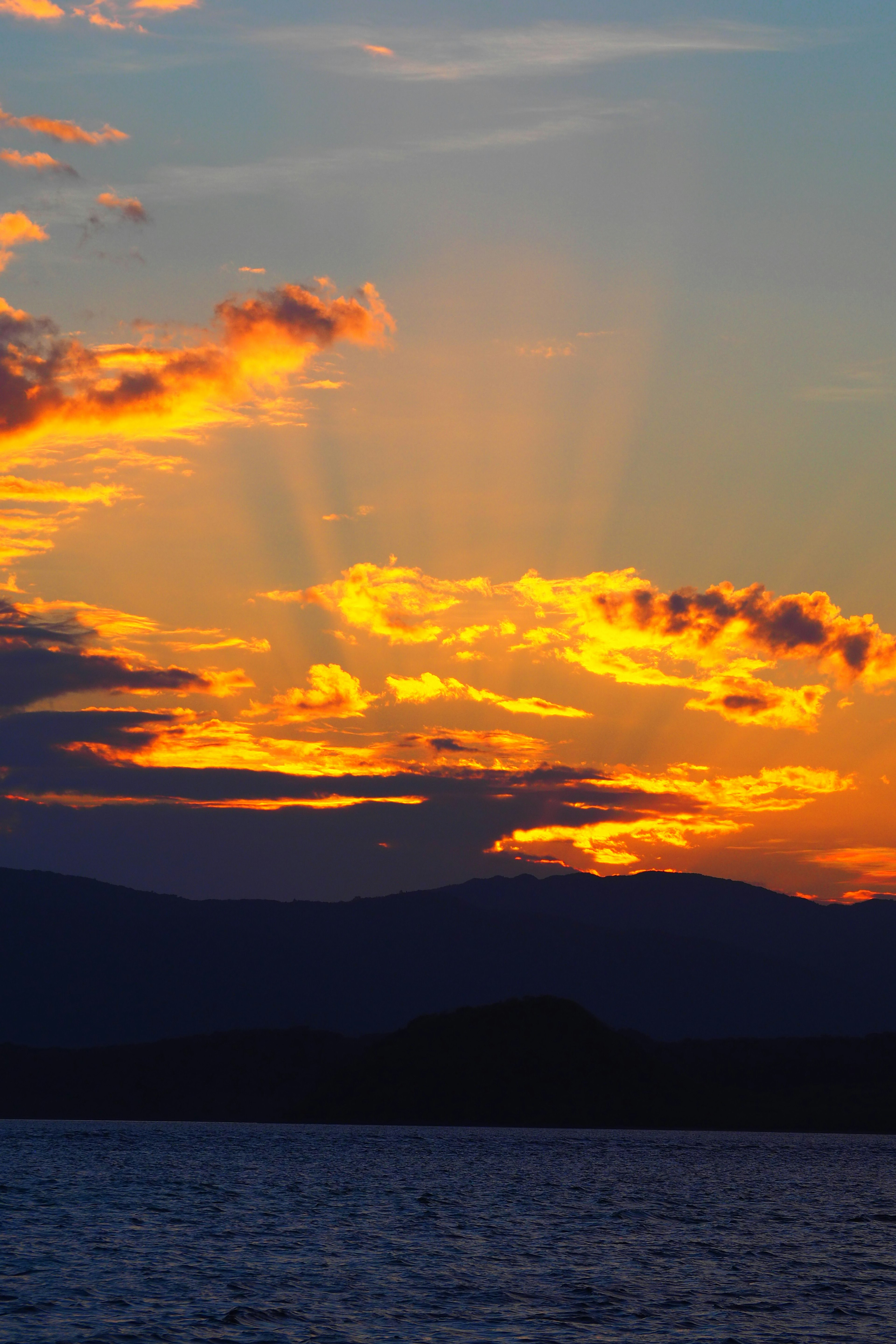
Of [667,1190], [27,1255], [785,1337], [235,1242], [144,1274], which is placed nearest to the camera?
[785,1337]

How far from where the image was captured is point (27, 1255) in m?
82.4

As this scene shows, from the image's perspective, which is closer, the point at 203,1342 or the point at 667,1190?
the point at 203,1342

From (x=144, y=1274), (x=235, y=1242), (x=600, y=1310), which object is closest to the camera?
(x=600, y=1310)

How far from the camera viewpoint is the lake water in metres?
60.7

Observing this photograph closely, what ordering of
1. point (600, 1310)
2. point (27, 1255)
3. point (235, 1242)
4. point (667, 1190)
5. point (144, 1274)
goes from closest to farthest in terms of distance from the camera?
point (600, 1310), point (144, 1274), point (27, 1255), point (235, 1242), point (667, 1190)

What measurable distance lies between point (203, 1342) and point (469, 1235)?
1918 inches

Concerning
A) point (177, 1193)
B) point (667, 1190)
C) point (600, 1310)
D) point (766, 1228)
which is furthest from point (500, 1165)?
point (600, 1310)

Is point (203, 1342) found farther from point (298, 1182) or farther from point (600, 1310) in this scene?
point (298, 1182)

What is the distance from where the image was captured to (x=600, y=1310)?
6556 cm

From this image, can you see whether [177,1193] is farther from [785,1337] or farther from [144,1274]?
[785,1337]

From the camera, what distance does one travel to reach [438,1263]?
83.8 meters

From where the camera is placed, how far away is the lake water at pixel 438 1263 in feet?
199

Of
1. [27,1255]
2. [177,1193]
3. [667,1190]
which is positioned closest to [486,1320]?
[27,1255]

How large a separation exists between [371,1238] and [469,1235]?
Result: 7.46 meters
